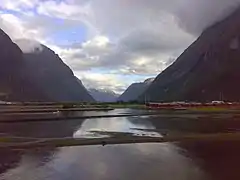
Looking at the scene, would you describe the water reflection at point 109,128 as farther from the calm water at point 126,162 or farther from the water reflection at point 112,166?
the water reflection at point 112,166

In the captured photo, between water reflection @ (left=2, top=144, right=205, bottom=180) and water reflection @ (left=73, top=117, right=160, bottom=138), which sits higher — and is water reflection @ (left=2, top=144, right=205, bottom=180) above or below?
below

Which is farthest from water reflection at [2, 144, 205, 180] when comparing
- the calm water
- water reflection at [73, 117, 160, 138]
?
water reflection at [73, 117, 160, 138]

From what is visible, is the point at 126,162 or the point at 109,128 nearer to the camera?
the point at 126,162

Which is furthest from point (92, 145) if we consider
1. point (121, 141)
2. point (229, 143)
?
point (229, 143)

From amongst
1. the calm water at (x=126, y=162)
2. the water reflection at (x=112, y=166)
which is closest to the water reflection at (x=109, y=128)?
the calm water at (x=126, y=162)

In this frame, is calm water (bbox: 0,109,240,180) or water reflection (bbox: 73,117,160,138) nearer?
calm water (bbox: 0,109,240,180)

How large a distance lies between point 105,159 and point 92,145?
23.4 ft

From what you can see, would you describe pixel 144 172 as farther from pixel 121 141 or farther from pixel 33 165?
pixel 121 141

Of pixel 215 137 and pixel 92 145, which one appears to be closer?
pixel 92 145

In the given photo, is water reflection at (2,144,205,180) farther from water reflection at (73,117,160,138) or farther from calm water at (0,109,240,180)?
water reflection at (73,117,160,138)

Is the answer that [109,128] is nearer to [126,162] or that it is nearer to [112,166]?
[126,162]

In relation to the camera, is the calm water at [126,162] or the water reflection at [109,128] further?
the water reflection at [109,128]

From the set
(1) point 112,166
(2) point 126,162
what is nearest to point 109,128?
(2) point 126,162

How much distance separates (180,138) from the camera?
34000 mm
